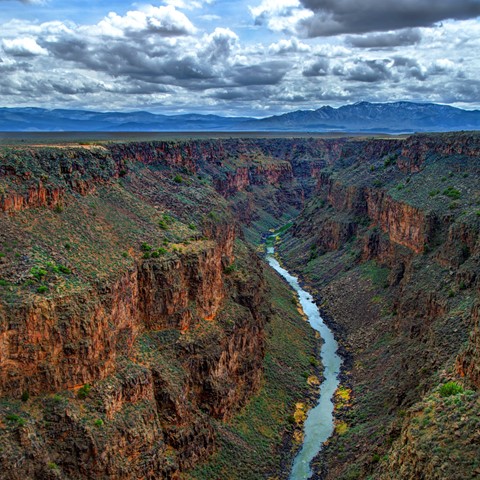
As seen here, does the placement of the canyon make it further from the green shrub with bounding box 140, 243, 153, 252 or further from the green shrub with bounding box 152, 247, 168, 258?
the green shrub with bounding box 140, 243, 153, 252

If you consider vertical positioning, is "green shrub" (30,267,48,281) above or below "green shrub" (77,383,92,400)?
above

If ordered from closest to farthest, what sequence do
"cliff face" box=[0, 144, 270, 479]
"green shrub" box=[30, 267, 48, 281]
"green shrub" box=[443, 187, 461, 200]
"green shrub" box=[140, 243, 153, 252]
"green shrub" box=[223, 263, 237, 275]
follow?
"cliff face" box=[0, 144, 270, 479], "green shrub" box=[30, 267, 48, 281], "green shrub" box=[140, 243, 153, 252], "green shrub" box=[223, 263, 237, 275], "green shrub" box=[443, 187, 461, 200]

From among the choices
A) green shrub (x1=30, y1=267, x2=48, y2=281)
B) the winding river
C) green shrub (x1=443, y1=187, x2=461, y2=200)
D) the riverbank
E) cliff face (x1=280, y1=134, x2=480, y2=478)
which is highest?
green shrub (x1=443, y1=187, x2=461, y2=200)

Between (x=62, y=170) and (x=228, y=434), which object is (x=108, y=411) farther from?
(x=62, y=170)

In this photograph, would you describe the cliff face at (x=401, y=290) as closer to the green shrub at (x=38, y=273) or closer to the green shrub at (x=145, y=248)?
the green shrub at (x=145, y=248)

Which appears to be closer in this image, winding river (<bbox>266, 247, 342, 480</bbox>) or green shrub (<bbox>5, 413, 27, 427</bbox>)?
green shrub (<bbox>5, 413, 27, 427</bbox>)

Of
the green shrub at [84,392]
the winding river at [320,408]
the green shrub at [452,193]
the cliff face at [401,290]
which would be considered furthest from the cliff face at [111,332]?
the green shrub at [452,193]

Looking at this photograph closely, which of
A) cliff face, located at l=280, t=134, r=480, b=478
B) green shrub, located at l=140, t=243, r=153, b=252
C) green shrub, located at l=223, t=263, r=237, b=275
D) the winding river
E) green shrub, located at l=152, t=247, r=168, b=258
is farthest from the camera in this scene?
green shrub, located at l=223, t=263, r=237, b=275

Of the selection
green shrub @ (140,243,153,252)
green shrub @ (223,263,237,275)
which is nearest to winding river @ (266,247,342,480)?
green shrub @ (223,263,237,275)
